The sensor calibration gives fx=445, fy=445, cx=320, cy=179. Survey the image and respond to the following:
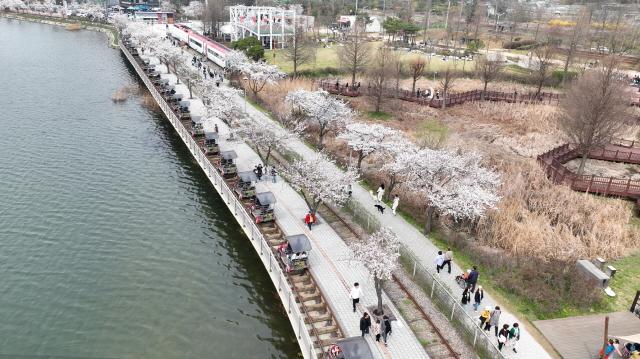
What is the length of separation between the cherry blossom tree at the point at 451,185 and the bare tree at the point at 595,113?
12.6 meters

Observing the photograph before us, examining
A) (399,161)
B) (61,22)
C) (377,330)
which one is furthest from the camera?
(61,22)

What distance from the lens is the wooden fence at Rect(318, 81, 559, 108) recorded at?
189 feet

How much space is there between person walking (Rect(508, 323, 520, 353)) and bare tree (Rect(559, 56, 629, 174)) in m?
22.6

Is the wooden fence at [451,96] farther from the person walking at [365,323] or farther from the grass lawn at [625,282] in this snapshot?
the person walking at [365,323]

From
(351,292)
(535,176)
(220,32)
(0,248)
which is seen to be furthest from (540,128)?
(220,32)

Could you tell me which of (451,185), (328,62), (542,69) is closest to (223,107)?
(451,185)

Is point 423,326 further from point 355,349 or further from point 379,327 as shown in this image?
point 355,349

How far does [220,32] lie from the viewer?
111 m

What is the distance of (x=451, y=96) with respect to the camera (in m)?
59.5

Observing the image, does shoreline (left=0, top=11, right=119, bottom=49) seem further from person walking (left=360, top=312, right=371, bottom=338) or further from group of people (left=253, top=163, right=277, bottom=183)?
person walking (left=360, top=312, right=371, bottom=338)

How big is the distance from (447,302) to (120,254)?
21795 millimetres

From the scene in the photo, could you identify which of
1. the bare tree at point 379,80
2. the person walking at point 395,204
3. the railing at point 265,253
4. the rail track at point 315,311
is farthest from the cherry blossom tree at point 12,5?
the person walking at point 395,204

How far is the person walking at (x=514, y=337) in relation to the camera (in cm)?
1966

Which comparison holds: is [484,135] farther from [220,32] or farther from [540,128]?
[220,32]
